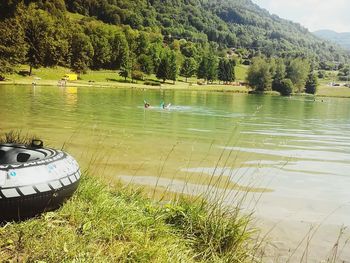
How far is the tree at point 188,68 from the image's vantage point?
144375mm

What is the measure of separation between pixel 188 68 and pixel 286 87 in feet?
111

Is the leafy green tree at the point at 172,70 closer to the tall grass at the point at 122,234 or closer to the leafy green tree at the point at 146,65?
the leafy green tree at the point at 146,65

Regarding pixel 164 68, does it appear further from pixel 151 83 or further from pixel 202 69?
pixel 202 69

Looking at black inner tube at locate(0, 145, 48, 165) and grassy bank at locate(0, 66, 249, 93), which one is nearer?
black inner tube at locate(0, 145, 48, 165)

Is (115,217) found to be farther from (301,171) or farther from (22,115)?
(22,115)

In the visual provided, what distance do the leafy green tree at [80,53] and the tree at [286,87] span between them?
64.8 m

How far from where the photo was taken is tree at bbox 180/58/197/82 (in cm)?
14438

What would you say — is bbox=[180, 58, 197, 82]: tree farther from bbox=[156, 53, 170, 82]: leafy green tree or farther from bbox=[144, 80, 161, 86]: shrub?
bbox=[144, 80, 161, 86]: shrub

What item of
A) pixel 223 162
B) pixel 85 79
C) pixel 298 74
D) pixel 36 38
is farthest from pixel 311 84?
pixel 223 162

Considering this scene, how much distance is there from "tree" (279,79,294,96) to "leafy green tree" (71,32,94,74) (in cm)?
6485

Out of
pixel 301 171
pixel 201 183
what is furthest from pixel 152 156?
pixel 301 171

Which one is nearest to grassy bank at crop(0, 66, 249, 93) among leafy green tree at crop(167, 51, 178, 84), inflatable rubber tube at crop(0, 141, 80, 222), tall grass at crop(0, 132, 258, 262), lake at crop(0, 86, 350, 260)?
leafy green tree at crop(167, 51, 178, 84)

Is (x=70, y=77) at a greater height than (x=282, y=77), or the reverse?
(x=282, y=77)

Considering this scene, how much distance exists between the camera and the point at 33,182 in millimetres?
5074
